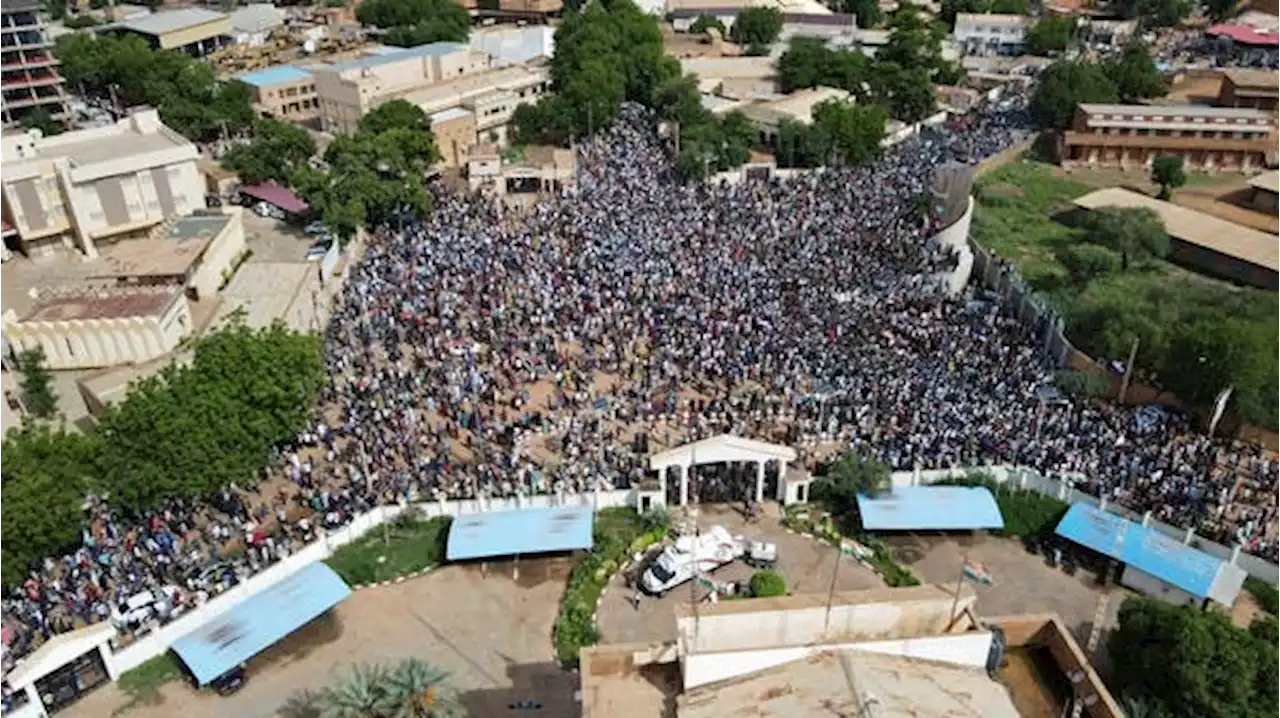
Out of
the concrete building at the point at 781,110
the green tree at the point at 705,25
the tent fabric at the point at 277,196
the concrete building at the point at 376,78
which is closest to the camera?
the tent fabric at the point at 277,196

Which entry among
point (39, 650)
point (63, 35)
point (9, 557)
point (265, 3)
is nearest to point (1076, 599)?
point (39, 650)

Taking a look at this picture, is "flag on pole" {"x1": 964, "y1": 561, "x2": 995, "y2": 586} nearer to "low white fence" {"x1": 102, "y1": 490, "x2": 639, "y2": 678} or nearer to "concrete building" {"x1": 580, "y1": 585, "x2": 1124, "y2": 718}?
"low white fence" {"x1": 102, "y1": 490, "x2": 639, "y2": 678}

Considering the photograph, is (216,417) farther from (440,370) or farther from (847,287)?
(847,287)

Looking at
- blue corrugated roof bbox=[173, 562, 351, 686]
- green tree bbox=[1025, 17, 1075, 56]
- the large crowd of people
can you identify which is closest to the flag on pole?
the large crowd of people

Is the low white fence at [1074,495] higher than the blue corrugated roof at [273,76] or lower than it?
lower

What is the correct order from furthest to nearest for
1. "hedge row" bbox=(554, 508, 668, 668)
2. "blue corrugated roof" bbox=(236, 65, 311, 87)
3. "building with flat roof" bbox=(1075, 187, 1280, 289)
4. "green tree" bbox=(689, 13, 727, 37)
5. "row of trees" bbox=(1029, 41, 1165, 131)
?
"green tree" bbox=(689, 13, 727, 37) → "blue corrugated roof" bbox=(236, 65, 311, 87) → "row of trees" bbox=(1029, 41, 1165, 131) → "building with flat roof" bbox=(1075, 187, 1280, 289) → "hedge row" bbox=(554, 508, 668, 668)

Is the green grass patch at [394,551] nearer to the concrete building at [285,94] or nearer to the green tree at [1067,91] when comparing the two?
the concrete building at [285,94]

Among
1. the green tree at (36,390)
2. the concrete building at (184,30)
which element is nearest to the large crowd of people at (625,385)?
the green tree at (36,390)
